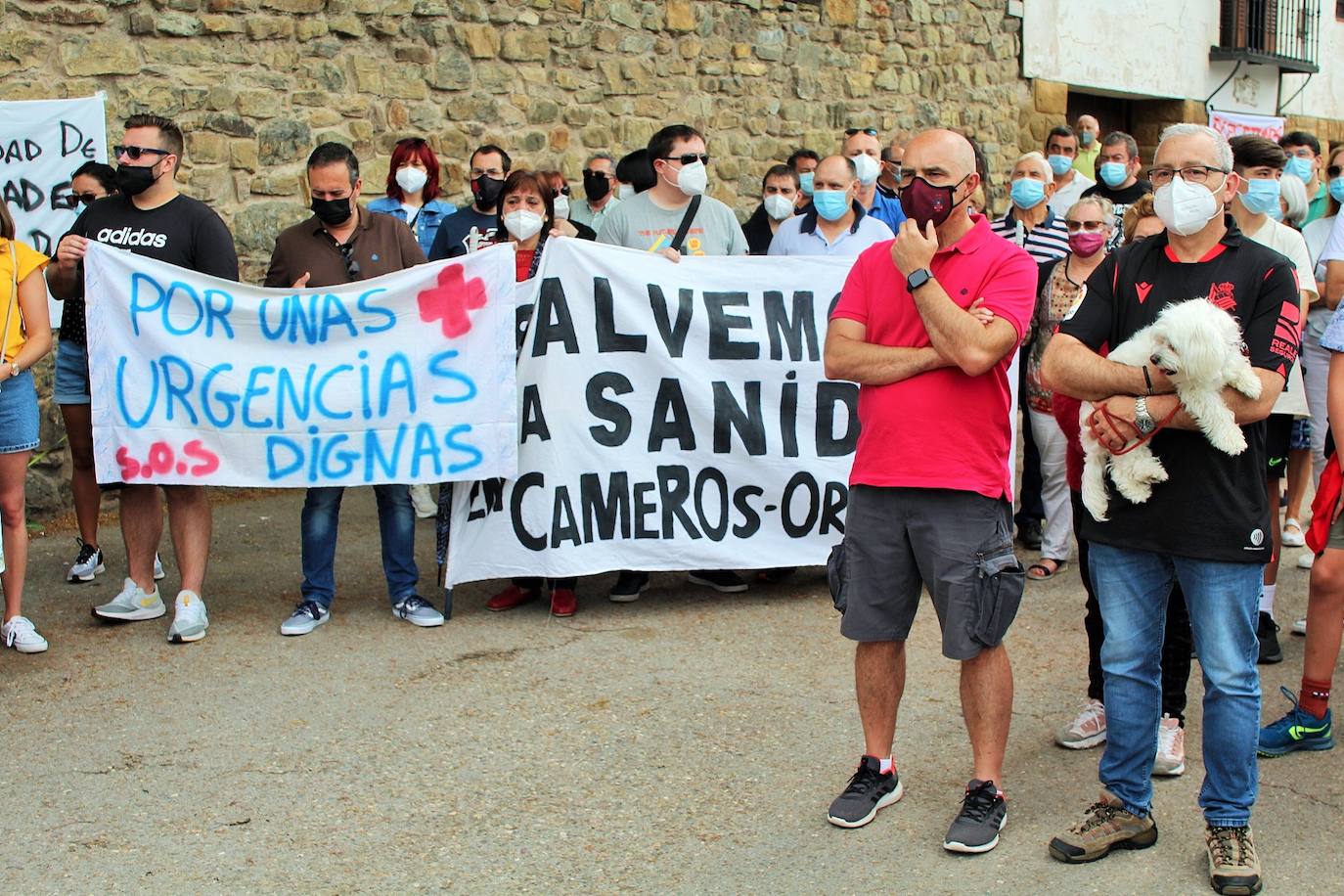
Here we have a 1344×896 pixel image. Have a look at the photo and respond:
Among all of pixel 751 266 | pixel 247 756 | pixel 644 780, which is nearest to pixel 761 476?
pixel 751 266

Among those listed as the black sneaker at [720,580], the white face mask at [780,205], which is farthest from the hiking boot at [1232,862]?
the white face mask at [780,205]

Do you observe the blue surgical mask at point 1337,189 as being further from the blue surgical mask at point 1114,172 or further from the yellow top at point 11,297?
the yellow top at point 11,297

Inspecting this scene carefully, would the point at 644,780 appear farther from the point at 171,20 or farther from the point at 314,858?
the point at 171,20

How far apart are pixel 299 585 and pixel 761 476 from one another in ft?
7.28

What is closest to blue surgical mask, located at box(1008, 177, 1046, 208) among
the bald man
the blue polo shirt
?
the blue polo shirt

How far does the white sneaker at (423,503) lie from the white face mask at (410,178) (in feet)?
5.62

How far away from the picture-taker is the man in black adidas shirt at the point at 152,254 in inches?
238

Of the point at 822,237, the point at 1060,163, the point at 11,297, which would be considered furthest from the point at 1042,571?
the point at 1060,163

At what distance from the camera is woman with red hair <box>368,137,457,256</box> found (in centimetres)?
858

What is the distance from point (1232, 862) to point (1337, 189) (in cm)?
491

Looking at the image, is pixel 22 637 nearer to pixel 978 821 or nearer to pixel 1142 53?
pixel 978 821

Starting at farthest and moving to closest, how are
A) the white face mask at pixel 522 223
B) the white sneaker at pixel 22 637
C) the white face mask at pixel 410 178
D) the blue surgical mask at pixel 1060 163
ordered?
1. the blue surgical mask at pixel 1060 163
2. the white face mask at pixel 410 178
3. the white face mask at pixel 522 223
4. the white sneaker at pixel 22 637

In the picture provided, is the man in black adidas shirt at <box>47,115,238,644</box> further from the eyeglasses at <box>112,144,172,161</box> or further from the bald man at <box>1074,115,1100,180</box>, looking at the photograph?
the bald man at <box>1074,115,1100,180</box>

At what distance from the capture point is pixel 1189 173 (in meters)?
3.81
